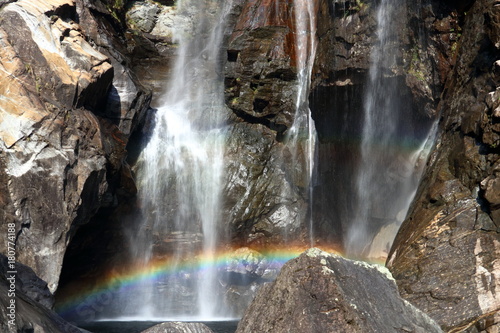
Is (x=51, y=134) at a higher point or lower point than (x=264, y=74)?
lower

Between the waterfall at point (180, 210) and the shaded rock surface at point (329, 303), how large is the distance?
32.4ft

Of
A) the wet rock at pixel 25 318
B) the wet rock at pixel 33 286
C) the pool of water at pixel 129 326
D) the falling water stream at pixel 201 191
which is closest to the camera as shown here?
the wet rock at pixel 25 318

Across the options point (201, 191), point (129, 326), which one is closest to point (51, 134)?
point (129, 326)

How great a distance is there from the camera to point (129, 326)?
44.1ft

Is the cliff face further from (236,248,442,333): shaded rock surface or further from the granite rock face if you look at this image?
(236,248,442,333): shaded rock surface

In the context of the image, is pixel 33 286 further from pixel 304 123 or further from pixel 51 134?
pixel 304 123

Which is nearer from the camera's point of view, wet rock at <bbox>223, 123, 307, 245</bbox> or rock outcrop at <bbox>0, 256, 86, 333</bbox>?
rock outcrop at <bbox>0, 256, 86, 333</bbox>

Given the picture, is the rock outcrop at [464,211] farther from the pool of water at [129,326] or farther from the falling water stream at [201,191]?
the pool of water at [129,326]

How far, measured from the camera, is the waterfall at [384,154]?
43.2 ft

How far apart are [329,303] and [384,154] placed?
31.6 ft

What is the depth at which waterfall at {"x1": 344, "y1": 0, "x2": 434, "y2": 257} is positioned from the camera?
1316 cm

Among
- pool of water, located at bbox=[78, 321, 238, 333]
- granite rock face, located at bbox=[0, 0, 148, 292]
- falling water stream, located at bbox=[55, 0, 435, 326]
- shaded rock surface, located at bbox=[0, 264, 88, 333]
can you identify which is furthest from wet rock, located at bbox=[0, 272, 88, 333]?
falling water stream, located at bbox=[55, 0, 435, 326]

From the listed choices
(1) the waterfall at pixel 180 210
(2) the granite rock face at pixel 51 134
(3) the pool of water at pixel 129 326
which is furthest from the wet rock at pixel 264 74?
(3) the pool of water at pixel 129 326

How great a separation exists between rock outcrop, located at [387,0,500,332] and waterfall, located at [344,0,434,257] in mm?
1627
